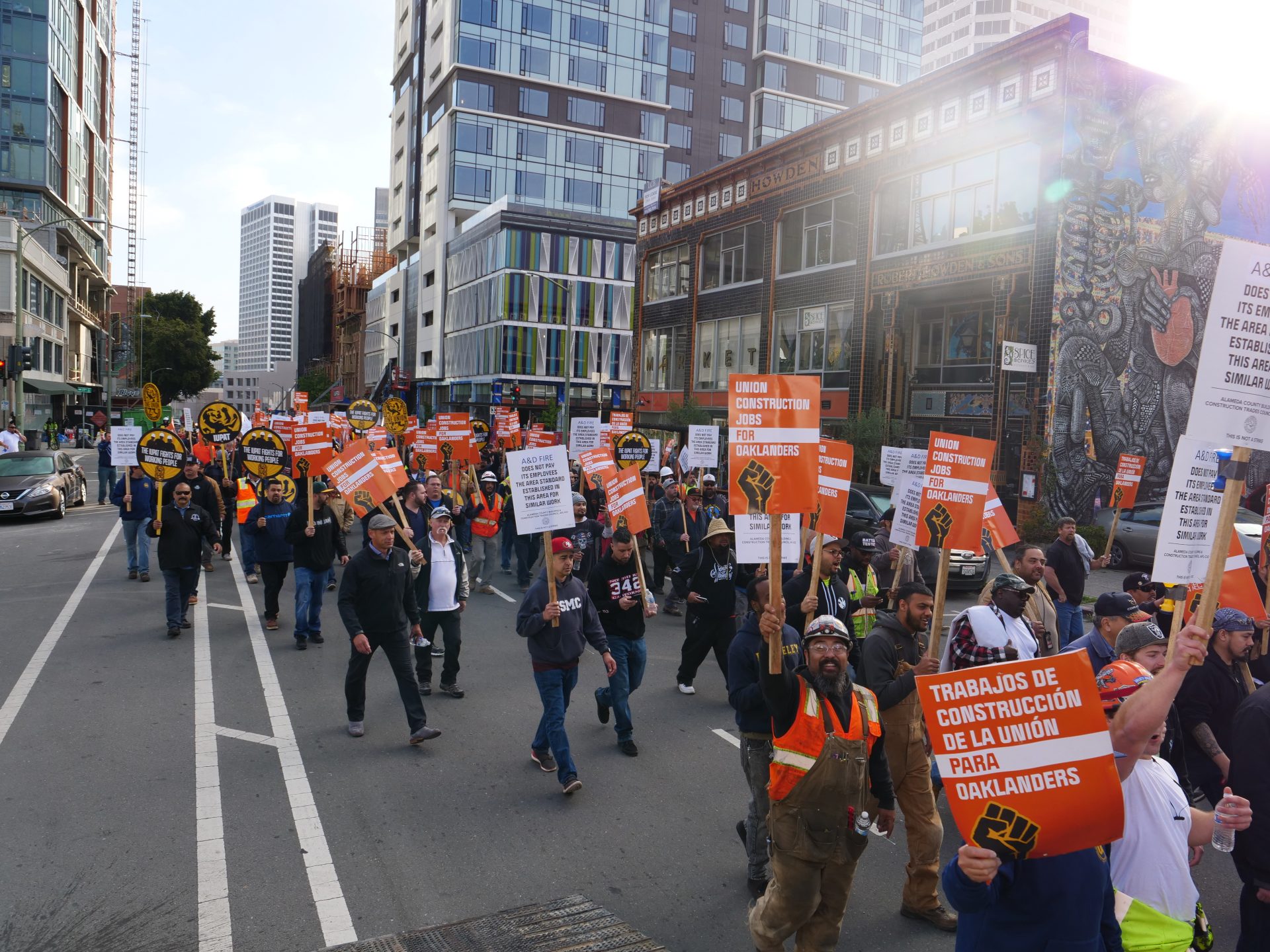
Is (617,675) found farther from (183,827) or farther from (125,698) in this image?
(125,698)

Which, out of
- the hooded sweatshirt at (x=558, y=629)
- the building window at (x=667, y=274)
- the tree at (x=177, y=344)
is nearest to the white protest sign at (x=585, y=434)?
the hooded sweatshirt at (x=558, y=629)

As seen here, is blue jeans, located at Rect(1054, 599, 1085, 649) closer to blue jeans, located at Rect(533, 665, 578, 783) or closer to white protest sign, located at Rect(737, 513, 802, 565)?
white protest sign, located at Rect(737, 513, 802, 565)

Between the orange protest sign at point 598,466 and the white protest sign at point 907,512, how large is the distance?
4006 millimetres

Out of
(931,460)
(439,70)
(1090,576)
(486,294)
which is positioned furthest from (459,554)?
(439,70)

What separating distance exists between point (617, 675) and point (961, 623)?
9.52 feet

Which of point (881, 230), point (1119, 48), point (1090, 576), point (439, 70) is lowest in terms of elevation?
point (1090, 576)

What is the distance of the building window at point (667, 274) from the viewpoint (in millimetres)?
38375

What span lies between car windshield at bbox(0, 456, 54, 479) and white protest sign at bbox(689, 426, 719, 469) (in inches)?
580

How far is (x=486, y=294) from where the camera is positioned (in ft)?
204

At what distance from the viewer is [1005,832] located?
2930 millimetres

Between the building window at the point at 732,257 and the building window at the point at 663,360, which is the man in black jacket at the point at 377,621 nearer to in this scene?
the building window at the point at 732,257

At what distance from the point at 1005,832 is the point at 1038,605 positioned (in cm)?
482

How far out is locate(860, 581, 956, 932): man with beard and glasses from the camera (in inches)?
194

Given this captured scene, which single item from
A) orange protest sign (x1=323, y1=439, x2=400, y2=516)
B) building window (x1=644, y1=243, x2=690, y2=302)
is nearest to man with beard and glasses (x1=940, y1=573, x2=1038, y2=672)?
orange protest sign (x1=323, y1=439, x2=400, y2=516)
